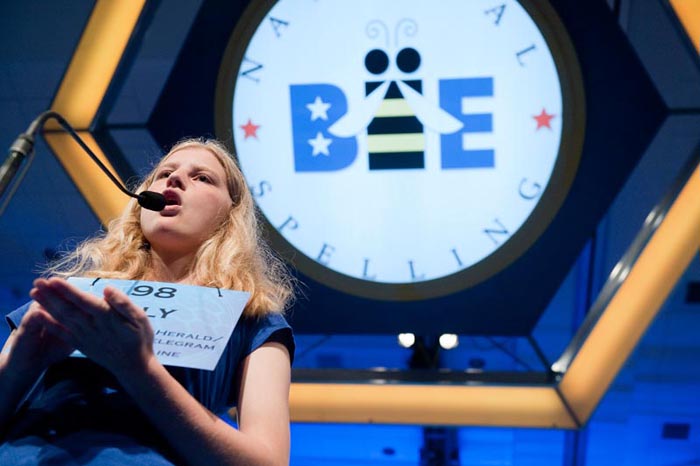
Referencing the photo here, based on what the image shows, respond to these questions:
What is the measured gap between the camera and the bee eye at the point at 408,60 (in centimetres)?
205

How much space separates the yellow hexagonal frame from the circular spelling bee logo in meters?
0.27

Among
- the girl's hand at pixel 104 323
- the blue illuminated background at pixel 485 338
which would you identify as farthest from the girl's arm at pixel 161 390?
the blue illuminated background at pixel 485 338

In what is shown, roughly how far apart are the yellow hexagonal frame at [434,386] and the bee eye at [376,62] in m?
0.62

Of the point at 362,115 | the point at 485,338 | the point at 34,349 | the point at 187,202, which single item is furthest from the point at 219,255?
the point at 485,338

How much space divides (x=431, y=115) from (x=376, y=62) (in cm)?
21

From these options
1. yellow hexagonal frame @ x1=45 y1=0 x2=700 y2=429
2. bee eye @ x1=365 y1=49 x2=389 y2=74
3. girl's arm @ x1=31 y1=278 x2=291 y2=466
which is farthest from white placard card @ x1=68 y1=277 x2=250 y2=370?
bee eye @ x1=365 y1=49 x2=389 y2=74

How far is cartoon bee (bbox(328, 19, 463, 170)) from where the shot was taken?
2043 millimetres

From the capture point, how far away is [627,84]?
6.33 feet

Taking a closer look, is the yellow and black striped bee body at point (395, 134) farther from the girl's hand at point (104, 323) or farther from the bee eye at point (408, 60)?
the girl's hand at point (104, 323)

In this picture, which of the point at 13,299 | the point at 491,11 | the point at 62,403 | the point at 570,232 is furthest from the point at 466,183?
the point at 13,299

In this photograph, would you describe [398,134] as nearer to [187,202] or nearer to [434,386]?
[434,386]

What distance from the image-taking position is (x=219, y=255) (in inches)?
41.4

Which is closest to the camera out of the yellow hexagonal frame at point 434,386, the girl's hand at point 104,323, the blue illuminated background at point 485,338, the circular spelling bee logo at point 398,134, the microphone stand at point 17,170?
the girl's hand at point 104,323

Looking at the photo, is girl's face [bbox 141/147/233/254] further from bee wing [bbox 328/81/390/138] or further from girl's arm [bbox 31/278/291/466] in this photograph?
bee wing [bbox 328/81/390/138]
